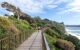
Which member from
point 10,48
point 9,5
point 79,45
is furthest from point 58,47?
point 9,5

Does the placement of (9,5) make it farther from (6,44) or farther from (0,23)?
(6,44)

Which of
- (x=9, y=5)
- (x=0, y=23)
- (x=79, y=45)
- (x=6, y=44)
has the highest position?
(x=9, y=5)

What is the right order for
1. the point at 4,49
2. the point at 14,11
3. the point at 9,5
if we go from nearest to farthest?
the point at 4,49
the point at 9,5
the point at 14,11

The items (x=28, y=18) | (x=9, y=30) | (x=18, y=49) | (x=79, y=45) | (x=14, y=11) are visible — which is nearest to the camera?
(x=18, y=49)

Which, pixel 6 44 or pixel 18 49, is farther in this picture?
pixel 18 49

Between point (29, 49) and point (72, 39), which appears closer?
point (29, 49)

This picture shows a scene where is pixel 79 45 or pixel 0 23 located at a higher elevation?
pixel 0 23

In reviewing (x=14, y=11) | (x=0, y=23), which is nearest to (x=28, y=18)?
(x=14, y=11)

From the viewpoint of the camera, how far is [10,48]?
15.1 m

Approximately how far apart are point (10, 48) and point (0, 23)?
15.3ft

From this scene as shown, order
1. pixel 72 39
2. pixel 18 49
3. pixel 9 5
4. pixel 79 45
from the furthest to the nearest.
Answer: pixel 9 5 → pixel 72 39 → pixel 79 45 → pixel 18 49

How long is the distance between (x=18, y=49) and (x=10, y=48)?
2170mm

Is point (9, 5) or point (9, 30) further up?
point (9, 5)

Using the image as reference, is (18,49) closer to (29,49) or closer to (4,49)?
(29,49)
